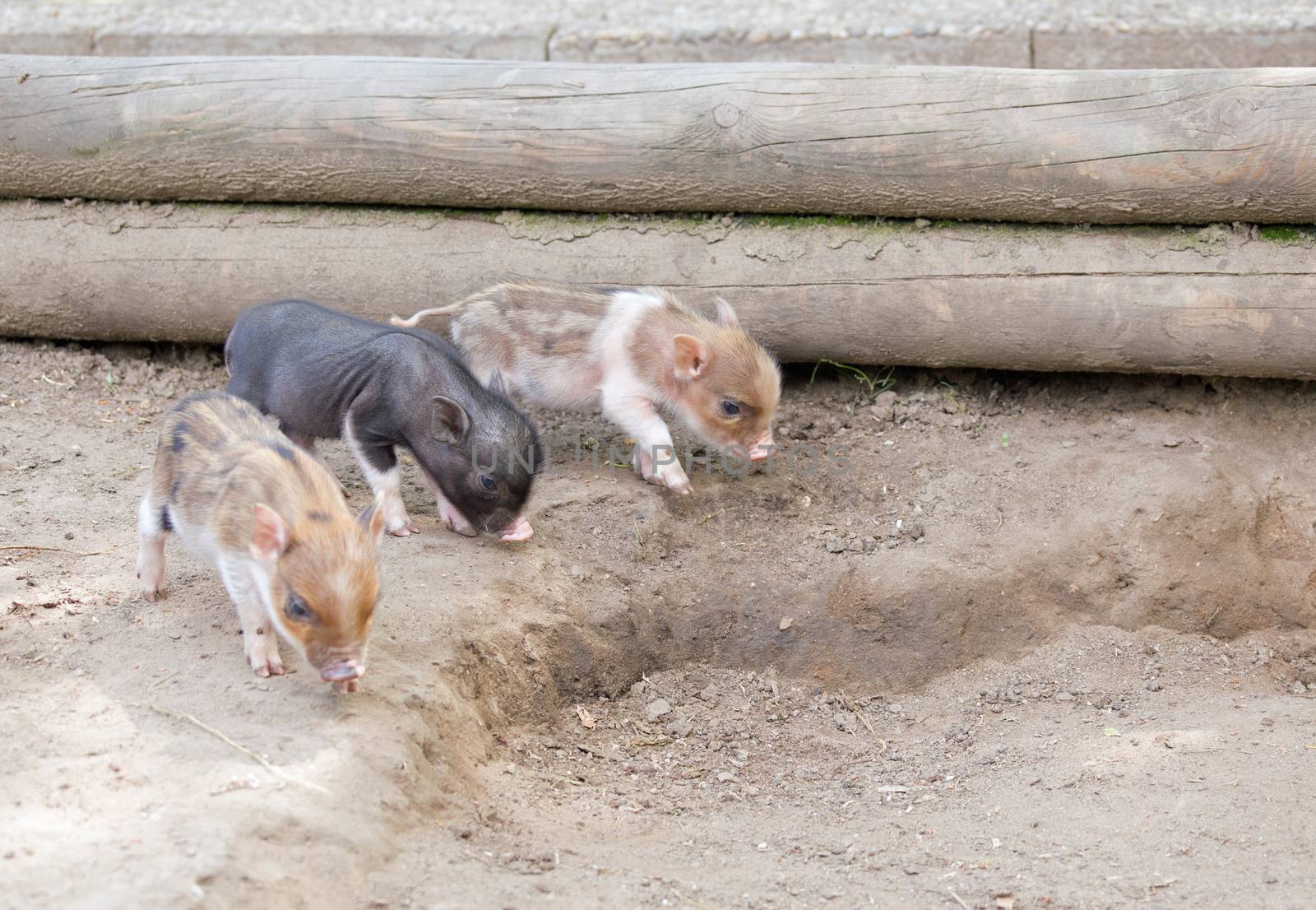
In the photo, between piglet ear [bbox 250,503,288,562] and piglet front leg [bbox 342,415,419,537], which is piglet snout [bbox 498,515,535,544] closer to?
piglet front leg [bbox 342,415,419,537]

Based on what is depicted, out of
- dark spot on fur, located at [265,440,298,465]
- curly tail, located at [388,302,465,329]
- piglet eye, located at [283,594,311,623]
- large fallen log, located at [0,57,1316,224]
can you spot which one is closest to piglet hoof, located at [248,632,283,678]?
piglet eye, located at [283,594,311,623]

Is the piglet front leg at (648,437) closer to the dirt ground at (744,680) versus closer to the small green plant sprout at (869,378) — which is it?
the dirt ground at (744,680)

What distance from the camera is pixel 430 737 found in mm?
4402

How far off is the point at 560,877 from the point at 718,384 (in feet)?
9.87

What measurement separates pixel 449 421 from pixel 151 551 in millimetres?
1348

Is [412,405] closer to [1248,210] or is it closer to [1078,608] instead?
[1078,608]

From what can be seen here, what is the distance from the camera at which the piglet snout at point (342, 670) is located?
413 cm

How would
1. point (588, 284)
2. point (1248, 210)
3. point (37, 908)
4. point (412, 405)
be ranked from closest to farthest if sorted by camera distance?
point (37, 908) < point (412, 405) < point (1248, 210) < point (588, 284)

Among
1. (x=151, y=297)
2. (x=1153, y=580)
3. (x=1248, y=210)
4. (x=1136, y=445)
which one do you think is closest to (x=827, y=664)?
(x=1153, y=580)

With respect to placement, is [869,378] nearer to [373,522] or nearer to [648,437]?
[648,437]

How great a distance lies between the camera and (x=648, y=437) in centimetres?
655

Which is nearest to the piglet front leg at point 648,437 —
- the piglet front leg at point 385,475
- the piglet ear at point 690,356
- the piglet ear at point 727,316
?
the piglet ear at point 690,356

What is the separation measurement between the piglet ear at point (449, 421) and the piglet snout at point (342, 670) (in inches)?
66.9

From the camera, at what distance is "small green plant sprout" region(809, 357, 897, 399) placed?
7227 mm
